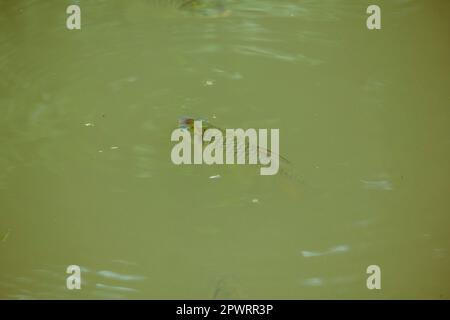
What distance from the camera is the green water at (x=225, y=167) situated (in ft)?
4.71

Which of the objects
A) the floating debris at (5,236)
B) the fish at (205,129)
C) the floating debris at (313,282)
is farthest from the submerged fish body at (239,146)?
the floating debris at (5,236)

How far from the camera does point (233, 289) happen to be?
143cm

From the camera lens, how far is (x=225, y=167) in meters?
1.48

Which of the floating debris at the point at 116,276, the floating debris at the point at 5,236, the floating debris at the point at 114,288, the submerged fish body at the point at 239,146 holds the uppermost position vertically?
the submerged fish body at the point at 239,146

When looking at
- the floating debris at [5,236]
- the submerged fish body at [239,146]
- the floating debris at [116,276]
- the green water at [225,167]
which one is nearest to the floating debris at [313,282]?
the green water at [225,167]

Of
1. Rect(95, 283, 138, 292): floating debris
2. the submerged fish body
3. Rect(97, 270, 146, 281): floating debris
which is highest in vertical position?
the submerged fish body

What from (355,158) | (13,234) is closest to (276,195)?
(355,158)

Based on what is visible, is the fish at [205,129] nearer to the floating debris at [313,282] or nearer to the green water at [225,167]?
the green water at [225,167]

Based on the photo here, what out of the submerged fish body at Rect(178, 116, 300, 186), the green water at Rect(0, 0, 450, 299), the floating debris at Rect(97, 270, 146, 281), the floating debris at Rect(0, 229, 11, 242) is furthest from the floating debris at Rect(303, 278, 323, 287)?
the floating debris at Rect(0, 229, 11, 242)

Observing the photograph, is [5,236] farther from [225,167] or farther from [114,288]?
[225,167]

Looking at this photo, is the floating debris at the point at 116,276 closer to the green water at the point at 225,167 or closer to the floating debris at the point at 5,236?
the green water at the point at 225,167

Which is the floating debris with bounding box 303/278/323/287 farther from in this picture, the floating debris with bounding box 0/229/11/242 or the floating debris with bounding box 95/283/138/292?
the floating debris with bounding box 0/229/11/242

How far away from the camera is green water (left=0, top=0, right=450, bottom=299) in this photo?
1.44 metres

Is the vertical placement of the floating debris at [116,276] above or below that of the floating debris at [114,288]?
above
